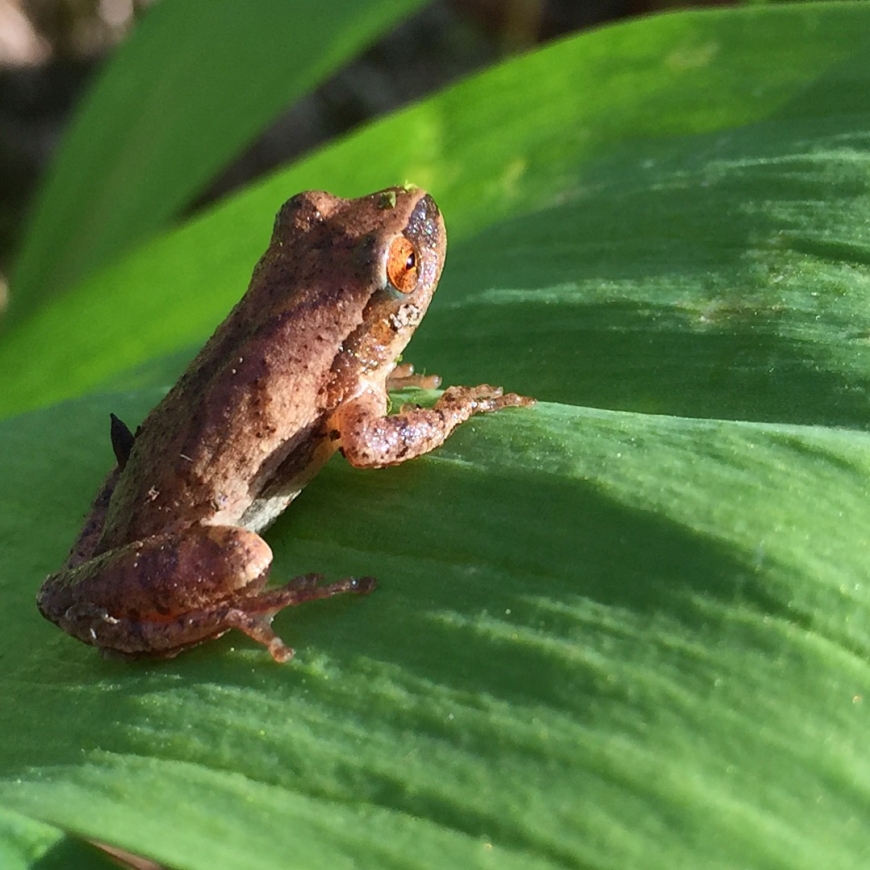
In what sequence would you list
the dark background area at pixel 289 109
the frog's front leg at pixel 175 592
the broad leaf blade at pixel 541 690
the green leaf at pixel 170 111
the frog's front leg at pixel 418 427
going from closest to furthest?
the broad leaf blade at pixel 541 690 < the frog's front leg at pixel 175 592 < the frog's front leg at pixel 418 427 < the green leaf at pixel 170 111 < the dark background area at pixel 289 109

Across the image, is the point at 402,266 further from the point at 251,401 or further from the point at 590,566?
the point at 590,566

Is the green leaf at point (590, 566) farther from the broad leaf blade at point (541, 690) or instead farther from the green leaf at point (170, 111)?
the green leaf at point (170, 111)

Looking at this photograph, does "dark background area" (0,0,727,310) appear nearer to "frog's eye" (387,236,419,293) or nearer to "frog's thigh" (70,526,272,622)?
"frog's eye" (387,236,419,293)

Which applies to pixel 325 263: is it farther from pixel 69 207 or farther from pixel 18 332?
pixel 69 207

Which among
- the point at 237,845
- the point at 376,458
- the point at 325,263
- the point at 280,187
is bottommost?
the point at 237,845

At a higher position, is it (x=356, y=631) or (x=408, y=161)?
(x=408, y=161)

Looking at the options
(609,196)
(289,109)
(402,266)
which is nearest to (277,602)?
(402,266)

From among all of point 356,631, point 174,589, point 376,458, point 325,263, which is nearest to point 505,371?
point 376,458

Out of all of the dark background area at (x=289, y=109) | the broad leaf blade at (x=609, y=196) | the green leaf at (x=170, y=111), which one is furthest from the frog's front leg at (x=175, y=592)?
the dark background area at (x=289, y=109)
